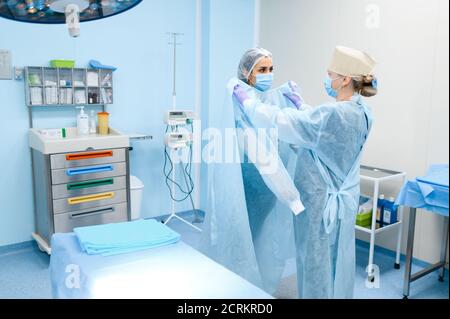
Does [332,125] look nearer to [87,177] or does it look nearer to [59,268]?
[59,268]

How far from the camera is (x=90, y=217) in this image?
2.62 m

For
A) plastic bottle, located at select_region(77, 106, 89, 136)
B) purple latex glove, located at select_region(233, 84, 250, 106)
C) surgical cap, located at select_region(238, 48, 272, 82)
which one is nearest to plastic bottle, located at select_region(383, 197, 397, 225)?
surgical cap, located at select_region(238, 48, 272, 82)

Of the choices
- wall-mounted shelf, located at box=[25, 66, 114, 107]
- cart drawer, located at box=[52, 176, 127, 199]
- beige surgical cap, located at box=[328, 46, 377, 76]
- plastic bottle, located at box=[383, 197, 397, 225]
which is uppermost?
beige surgical cap, located at box=[328, 46, 377, 76]

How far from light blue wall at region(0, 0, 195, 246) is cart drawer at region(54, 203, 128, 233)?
40cm

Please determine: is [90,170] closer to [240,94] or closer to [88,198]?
[88,198]

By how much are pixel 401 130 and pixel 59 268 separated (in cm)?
209

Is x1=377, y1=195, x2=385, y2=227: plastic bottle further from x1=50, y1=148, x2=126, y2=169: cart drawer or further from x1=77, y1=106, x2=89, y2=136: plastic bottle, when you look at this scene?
x1=77, y1=106, x2=89, y2=136: plastic bottle

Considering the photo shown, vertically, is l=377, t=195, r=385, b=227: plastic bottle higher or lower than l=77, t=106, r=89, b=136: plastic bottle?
lower

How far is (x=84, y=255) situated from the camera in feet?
3.67

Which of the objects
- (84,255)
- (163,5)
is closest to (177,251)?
(84,255)

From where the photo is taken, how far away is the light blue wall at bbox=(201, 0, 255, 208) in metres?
3.17

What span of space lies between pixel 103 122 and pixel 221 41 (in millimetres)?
1095

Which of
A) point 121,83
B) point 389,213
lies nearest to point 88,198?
point 121,83

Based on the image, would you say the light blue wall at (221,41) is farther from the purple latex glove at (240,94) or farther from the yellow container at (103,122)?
the purple latex glove at (240,94)
